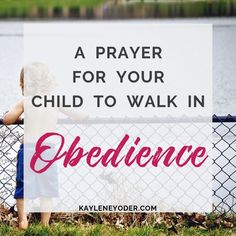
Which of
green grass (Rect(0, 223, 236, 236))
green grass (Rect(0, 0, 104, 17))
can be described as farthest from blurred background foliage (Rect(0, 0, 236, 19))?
green grass (Rect(0, 223, 236, 236))

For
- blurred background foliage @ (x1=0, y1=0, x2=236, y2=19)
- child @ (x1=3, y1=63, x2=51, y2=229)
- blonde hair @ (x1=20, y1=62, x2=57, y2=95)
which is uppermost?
blonde hair @ (x1=20, y1=62, x2=57, y2=95)

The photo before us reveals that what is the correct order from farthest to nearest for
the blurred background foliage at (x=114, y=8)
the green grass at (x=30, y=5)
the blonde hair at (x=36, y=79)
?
the green grass at (x=30, y=5) → the blurred background foliage at (x=114, y=8) → the blonde hair at (x=36, y=79)

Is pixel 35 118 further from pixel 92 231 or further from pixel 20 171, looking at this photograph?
pixel 92 231

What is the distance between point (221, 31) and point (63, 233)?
19562mm

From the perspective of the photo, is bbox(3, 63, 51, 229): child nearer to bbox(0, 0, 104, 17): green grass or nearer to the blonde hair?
the blonde hair

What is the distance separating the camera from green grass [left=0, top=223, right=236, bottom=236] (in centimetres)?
360

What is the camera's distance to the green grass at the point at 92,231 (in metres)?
3.60

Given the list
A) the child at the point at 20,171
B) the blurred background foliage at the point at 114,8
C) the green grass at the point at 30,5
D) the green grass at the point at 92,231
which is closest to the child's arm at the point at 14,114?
the child at the point at 20,171

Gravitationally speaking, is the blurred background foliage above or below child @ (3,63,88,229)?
below

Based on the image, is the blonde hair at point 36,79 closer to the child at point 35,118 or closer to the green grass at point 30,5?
the child at point 35,118

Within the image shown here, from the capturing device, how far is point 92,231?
3658mm

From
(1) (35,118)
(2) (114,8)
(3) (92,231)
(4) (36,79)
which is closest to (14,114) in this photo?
(1) (35,118)

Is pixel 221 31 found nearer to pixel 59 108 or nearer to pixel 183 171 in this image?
pixel 183 171

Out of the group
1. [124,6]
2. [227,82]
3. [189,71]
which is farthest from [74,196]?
[124,6]
